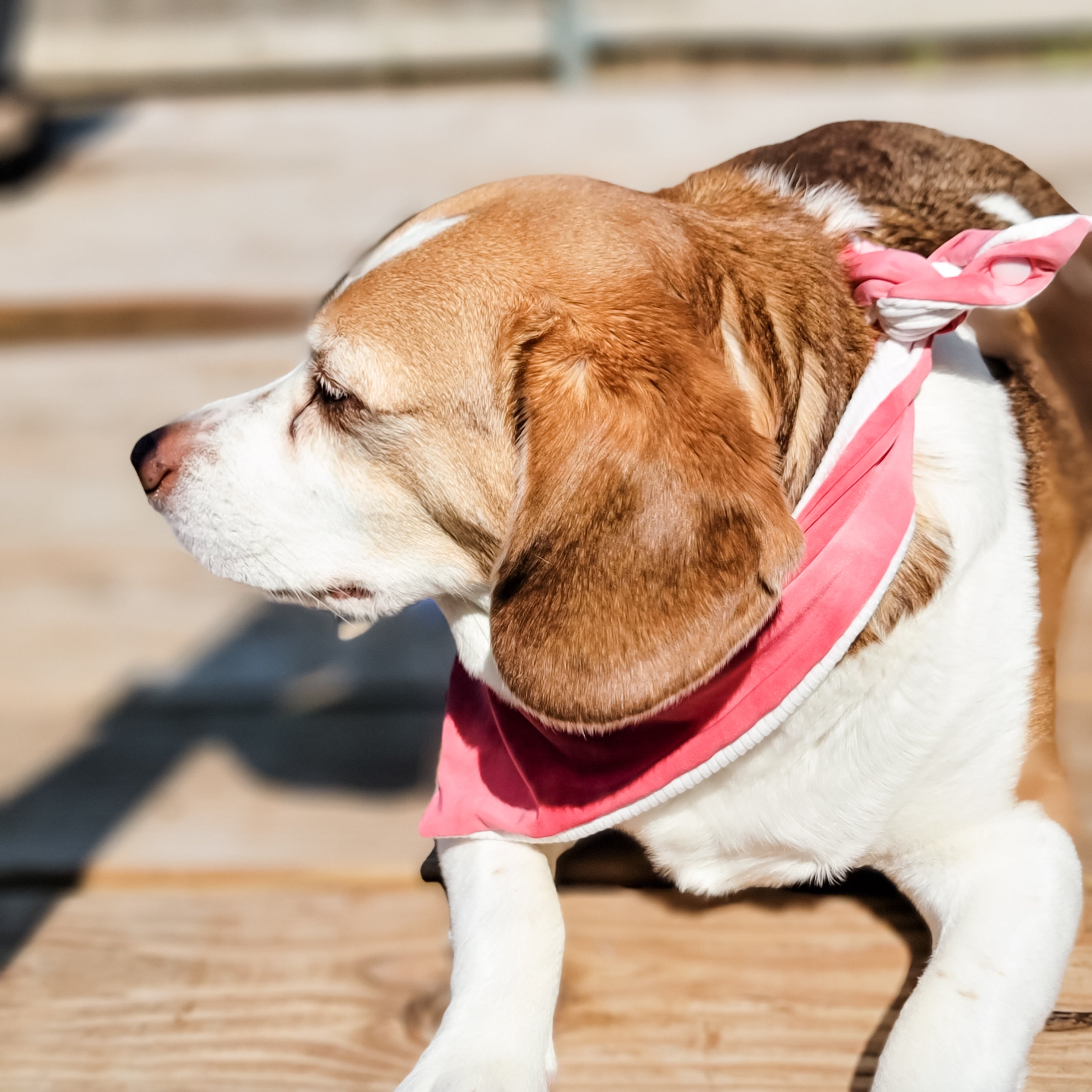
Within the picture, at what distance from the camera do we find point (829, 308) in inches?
57.9

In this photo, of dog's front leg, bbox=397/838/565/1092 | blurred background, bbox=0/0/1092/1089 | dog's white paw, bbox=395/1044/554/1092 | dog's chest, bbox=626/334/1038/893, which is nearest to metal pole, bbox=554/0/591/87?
blurred background, bbox=0/0/1092/1089

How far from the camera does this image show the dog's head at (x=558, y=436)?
1258 mm

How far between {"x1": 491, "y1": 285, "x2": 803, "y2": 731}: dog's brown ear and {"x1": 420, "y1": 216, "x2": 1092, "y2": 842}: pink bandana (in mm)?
78

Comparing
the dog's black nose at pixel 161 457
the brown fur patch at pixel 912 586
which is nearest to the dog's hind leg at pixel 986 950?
the brown fur patch at pixel 912 586

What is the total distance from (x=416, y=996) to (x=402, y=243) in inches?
39.5

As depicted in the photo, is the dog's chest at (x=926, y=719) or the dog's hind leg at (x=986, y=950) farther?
the dog's chest at (x=926, y=719)

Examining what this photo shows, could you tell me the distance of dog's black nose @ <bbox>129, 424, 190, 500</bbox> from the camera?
1.62m

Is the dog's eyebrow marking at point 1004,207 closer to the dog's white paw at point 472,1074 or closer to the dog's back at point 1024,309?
the dog's back at point 1024,309

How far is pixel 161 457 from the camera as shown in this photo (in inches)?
64.2

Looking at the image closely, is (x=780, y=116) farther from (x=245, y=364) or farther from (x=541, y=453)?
(x=541, y=453)

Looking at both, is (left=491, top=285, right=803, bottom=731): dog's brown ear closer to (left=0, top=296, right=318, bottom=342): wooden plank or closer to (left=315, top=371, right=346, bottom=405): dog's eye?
(left=315, top=371, right=346, bottom=405): dog's eye

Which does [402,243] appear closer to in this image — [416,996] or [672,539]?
[672,539]

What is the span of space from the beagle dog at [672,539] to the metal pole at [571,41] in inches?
187

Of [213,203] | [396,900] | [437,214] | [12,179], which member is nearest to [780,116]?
[213,203]
